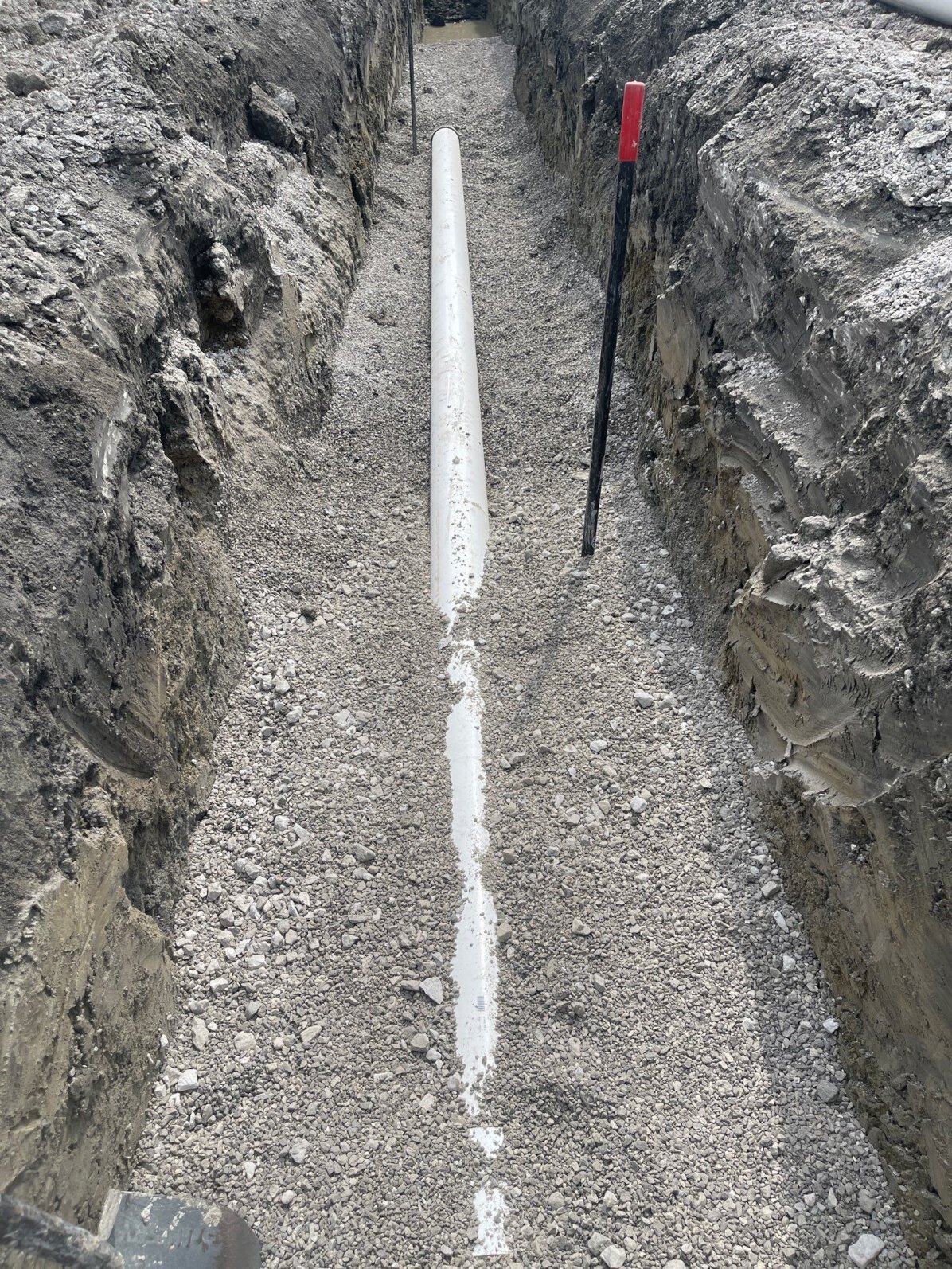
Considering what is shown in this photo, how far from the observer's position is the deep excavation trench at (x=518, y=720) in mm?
3225

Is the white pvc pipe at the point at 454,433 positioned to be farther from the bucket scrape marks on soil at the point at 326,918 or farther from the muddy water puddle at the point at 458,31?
the muddy water puddle at the point at 458,31

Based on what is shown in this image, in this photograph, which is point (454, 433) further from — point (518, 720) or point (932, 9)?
point (932, 9)

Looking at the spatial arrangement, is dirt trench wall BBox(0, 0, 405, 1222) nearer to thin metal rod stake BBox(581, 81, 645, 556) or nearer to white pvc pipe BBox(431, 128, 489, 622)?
white pvc pipe BBox(431, 128, 489, 622)

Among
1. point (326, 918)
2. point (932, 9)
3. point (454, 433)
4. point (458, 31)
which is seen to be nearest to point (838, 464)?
point (326, 918)

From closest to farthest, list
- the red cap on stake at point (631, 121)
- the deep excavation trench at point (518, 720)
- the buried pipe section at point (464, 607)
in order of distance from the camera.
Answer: the deep excavation trench at point (518, 720), the buried pipe section at point (464, 607), the red cap on stake at point (631, 121)

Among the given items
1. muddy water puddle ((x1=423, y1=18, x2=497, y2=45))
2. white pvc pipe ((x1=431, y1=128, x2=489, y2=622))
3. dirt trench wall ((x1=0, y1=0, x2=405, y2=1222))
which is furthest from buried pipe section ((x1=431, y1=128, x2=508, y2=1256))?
muddy water puddle ((x1=423, y1=18, x2=497, y2=45))

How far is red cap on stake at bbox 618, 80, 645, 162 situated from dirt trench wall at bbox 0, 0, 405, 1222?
10.1 ft

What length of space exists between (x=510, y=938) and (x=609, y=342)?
3823 mm

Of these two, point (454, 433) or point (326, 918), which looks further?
point (454, 433)

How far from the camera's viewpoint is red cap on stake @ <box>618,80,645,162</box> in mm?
4457

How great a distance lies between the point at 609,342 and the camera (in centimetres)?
529

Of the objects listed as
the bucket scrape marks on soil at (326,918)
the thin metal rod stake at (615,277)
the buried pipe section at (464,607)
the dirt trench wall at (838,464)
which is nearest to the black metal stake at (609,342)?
the thin metal rod stake at (615,277)

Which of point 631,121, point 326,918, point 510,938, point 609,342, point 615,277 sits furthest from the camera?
point 609,342

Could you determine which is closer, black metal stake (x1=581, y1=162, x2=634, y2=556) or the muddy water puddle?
black metal stake (x1=581, y1=162, x2=634, y2=556)
